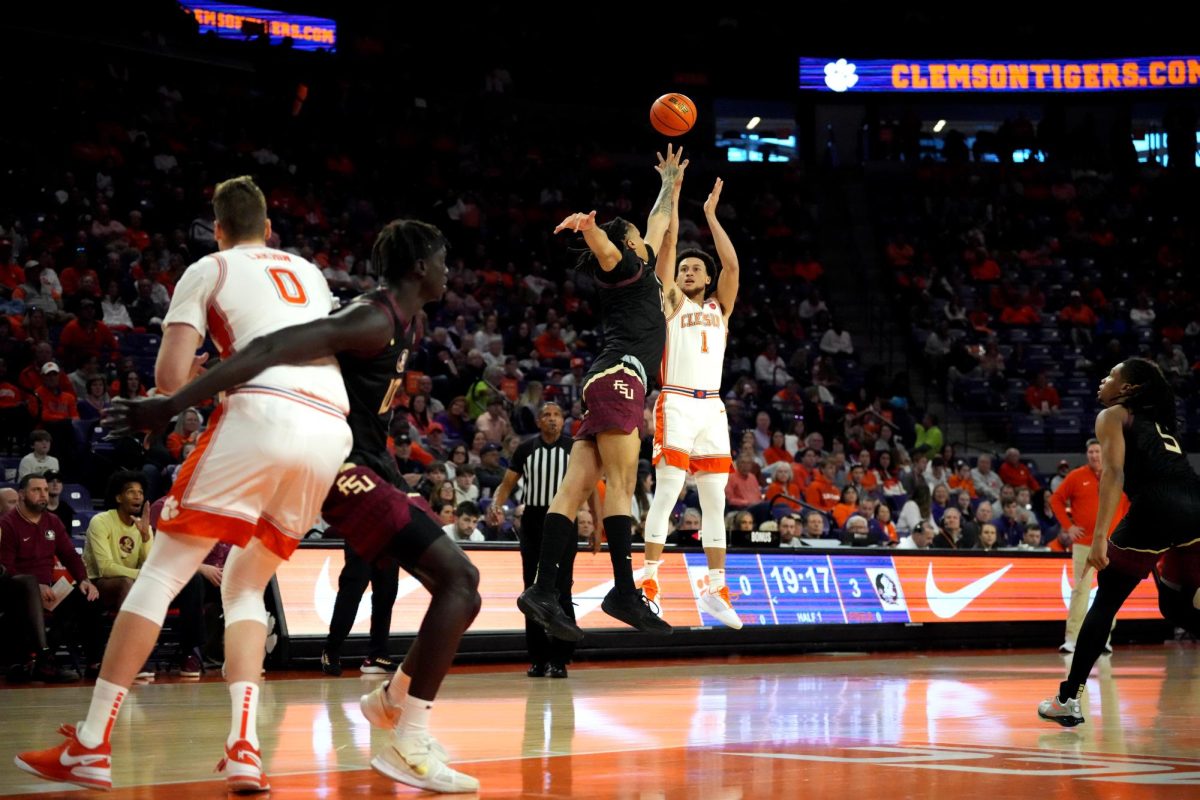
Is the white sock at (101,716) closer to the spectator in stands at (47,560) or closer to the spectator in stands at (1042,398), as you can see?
the spectator in stands at (47,560)

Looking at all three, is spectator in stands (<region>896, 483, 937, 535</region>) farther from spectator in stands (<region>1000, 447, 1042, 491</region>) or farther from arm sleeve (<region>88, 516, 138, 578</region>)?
arm sleeve (<region>88, 516, 138, 578</region>)

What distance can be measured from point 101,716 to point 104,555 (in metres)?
6.81

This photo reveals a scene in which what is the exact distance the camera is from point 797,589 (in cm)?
1450

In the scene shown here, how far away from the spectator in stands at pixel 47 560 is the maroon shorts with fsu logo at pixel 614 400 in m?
5.01

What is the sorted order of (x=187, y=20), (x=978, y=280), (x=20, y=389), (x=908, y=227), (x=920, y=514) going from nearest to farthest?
(x=20, y=389) → (x=920, y=514) → (x=187, y=20) → (x=978, y=280) → (x=908, y=227)

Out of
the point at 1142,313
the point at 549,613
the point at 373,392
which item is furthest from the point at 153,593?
the point at 1142,313

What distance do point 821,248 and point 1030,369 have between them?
5.96 metres

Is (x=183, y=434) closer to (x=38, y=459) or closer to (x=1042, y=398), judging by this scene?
(x=38, y=459)

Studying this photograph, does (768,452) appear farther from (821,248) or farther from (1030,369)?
(821,248)

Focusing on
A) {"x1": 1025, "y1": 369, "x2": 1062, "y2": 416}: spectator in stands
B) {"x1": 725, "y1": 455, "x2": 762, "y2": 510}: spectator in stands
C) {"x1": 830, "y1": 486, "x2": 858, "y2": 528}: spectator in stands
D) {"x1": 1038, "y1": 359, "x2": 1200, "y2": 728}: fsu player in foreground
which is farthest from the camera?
{"x1": 1025, "y1": 369, "x2": 1062, "y2": 416}: spectator in stands

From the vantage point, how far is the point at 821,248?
2947 centimetres

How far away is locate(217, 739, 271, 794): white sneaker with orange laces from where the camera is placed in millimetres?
4742

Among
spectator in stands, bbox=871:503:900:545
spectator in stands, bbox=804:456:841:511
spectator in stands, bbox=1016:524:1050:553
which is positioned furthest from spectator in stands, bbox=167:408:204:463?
spectator in stands, bbox=1016:524:1050:553

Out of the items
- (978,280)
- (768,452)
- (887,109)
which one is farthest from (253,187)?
(887,109)
